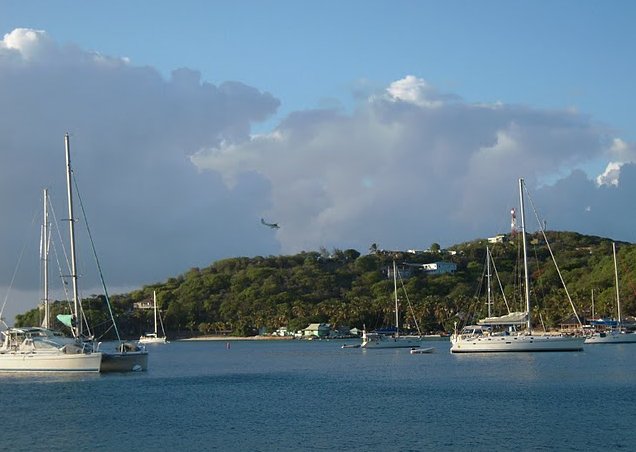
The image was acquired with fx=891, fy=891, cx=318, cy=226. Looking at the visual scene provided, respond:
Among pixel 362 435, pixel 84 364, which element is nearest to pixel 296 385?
pixel 84 364

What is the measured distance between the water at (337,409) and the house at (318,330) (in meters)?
115

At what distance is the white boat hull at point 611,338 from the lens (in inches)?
4322

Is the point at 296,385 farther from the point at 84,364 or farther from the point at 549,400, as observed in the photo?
the point at 549,400

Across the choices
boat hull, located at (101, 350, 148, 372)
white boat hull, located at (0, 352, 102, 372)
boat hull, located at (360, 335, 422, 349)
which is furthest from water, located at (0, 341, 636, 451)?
boat hull, located at (360, 335, 422, 349)

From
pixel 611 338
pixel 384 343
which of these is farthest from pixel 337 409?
pixel 384 343

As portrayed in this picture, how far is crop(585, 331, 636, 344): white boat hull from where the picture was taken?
109787 mm

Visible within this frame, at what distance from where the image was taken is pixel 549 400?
158 feet

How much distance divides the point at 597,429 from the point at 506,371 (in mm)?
30975

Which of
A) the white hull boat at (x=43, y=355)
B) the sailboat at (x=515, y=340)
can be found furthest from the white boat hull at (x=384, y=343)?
the white hull boat at (x=43, y=355)

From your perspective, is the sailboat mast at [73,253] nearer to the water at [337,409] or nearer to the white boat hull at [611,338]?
the water at [337,409]

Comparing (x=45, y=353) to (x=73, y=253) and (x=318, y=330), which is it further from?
(x=318, y=330)

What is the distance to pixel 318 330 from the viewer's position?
193 metres

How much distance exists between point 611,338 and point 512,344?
32.9m

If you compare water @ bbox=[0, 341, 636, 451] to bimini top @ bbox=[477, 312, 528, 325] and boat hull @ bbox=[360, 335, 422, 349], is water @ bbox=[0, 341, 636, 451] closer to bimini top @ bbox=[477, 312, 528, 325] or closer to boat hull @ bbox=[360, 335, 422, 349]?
bimini top @ bbox=[477, 312, 528, 325]
